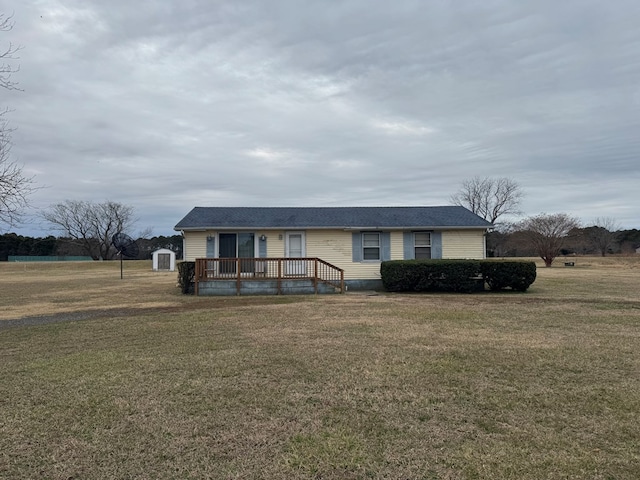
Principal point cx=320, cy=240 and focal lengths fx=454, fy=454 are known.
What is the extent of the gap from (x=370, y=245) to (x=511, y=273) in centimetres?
510

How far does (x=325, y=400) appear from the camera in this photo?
169 inches

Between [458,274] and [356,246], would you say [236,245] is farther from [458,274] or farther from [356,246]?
[458,274]

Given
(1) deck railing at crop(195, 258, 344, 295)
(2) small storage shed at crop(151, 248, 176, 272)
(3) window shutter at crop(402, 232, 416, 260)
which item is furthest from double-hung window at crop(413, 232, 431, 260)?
(2) small storage shed at crop(151, 248, 176, 272)

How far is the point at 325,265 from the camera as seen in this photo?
1648 cm

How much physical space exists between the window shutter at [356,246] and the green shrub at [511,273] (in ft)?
14.6

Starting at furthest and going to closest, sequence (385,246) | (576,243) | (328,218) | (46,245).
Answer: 1. (46,245)
2. (576,243)
3. (328,218)
4. (385,246)

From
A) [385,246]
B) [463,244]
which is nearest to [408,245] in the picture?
[385,246]

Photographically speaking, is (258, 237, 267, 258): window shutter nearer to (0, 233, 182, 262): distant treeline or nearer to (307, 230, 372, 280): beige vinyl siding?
(307, 230, 372, 280): beige vinyl siding

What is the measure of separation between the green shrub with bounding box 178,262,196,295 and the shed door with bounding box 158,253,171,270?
22.4 m

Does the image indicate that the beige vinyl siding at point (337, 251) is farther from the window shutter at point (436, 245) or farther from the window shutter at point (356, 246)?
the window shutter at point (436, 245)

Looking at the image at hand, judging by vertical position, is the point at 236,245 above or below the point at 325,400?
above

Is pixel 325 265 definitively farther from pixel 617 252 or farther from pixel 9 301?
pixel 617 252

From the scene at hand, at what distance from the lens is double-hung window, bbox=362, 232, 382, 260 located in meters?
17.5

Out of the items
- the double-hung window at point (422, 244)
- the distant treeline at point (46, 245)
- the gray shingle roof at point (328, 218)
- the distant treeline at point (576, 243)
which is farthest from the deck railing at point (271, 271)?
the distant treeline at point (46, 245)
